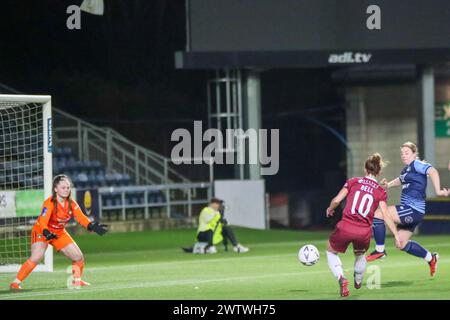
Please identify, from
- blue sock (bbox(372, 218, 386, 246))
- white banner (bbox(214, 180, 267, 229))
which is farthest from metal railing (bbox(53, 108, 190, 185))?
blue sock (bbox(372, 218, 386, 246))

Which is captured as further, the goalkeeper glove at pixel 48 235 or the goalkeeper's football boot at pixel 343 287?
the goalkeeper glove at pixel 48 235

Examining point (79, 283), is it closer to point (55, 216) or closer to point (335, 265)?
A: point (55, 216)

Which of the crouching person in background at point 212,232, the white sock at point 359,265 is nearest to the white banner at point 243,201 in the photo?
the crouching person in background at point 212,232

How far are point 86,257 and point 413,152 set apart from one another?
31.9 feet

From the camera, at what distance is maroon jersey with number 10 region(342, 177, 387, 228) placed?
14688 mm

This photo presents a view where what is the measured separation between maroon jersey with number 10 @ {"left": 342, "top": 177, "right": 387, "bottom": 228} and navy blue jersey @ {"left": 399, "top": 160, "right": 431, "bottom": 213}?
2.67 metres

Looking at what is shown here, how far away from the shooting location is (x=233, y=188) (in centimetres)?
3198

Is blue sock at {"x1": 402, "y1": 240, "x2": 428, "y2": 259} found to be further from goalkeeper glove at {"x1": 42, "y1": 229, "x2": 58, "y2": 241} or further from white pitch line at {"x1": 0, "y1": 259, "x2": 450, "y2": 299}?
goalkeeper glove at {"x1": 42, "y1": 229, "x2": 58, "y2": 241}

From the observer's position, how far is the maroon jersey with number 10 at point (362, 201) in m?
14.7

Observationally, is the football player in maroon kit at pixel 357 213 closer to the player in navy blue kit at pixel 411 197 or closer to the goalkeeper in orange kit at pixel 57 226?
the player in navy blue kit at pixel 411 197

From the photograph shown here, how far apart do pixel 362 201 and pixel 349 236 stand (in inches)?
16.8

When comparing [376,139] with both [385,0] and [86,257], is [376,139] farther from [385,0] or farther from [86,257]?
[86,257]

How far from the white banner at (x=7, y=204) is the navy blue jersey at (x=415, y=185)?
10.1 meters
